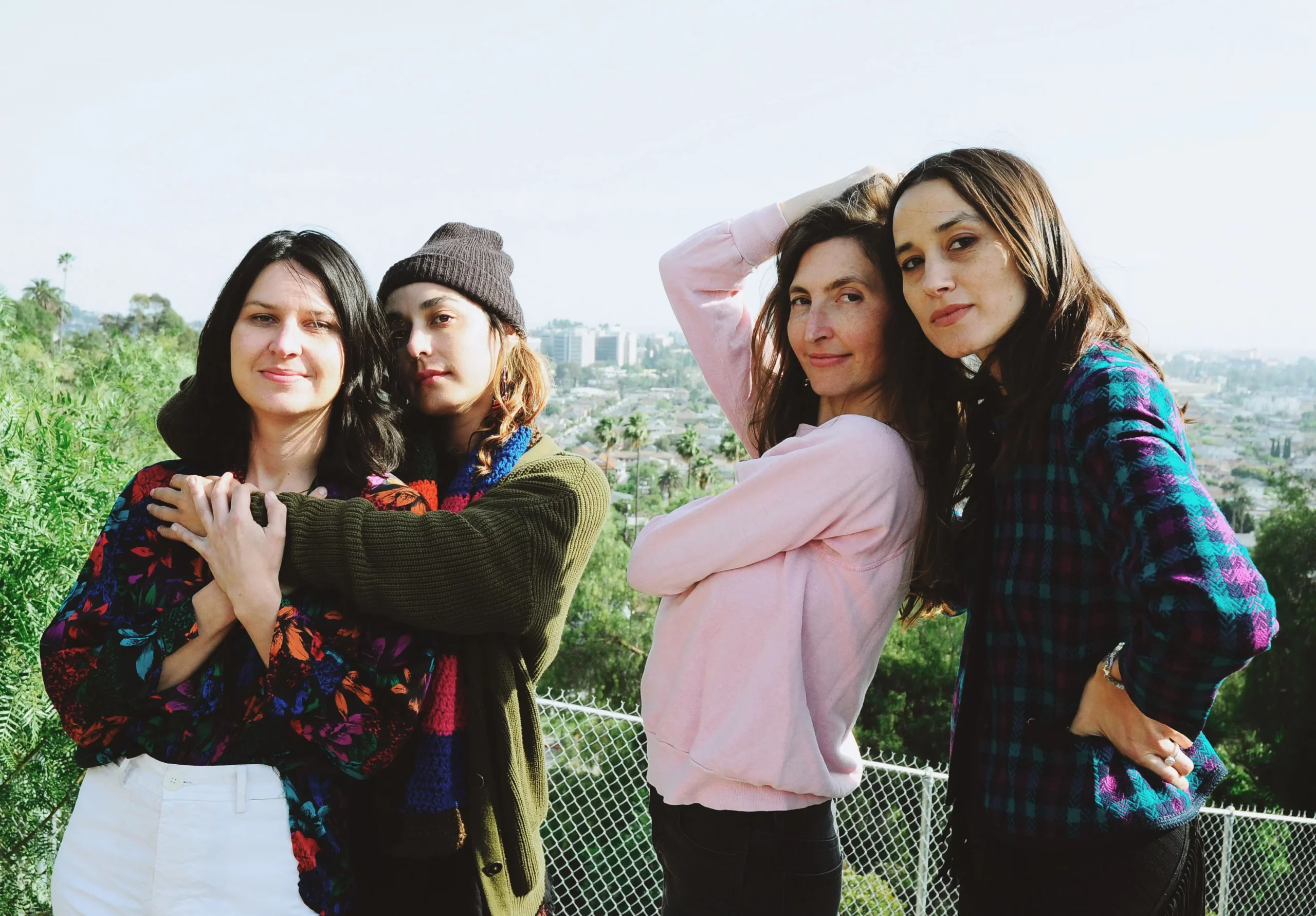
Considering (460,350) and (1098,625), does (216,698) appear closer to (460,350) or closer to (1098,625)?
(460,350)

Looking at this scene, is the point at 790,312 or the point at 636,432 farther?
the point at 636,432

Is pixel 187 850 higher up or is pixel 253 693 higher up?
pixel 253 693

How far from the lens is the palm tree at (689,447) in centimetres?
4397

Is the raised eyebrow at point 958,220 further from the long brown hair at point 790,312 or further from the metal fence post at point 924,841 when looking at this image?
the metal fence post at point 924,841

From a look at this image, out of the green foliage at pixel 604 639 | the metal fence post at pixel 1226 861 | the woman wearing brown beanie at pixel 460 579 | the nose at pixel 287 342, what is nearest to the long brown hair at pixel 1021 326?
the woman wearing brown beanie at pixel 460 579

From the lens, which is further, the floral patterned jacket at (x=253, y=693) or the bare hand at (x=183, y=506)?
the bare hand at (x=183, y=506)

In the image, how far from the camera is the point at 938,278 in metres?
1.59

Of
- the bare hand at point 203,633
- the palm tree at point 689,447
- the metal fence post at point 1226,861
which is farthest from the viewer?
the palm tree at point 689,447

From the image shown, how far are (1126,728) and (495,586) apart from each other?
1.00m

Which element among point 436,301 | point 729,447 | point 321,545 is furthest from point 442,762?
point 729,447

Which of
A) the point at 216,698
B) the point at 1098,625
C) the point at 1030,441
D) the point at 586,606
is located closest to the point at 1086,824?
Answer: the point at 1098,625

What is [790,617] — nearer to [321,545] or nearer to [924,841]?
[321,545]

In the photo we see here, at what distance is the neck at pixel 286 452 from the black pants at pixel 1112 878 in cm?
139

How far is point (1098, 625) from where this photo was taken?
4.78 ft
